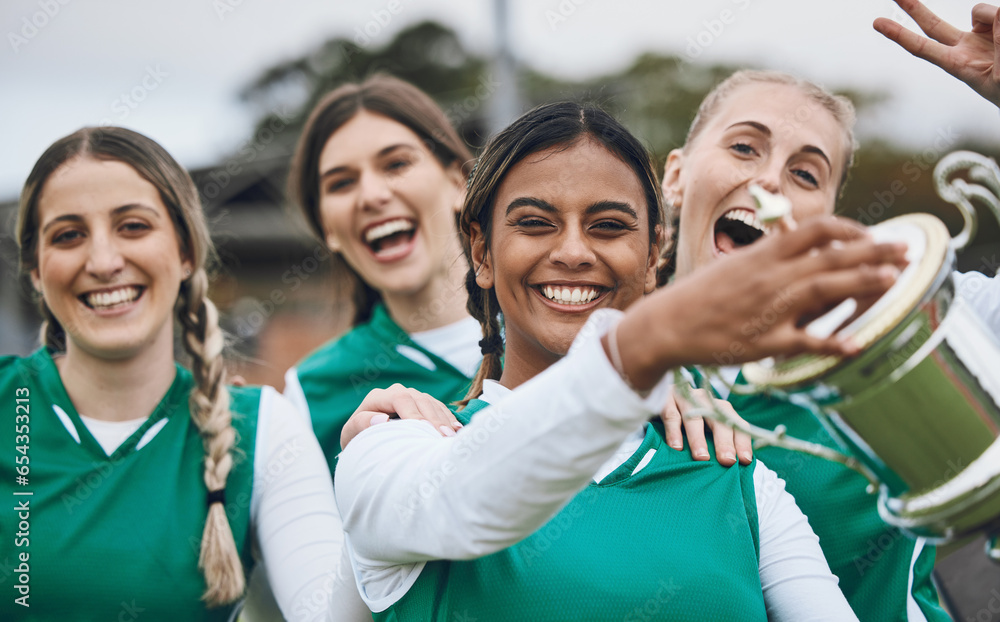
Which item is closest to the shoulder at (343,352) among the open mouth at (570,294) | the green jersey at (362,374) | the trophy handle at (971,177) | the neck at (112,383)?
the green jersey at (362,374)

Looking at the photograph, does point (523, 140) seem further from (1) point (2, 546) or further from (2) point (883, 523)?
(1) point (2, 546)

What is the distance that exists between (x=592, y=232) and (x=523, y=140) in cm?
24

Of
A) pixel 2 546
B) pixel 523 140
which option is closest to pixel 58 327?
pixel 2 546

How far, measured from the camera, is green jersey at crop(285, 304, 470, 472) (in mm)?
3109

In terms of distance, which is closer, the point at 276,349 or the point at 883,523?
the point at 883,523

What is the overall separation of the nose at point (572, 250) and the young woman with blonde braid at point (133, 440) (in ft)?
3.24

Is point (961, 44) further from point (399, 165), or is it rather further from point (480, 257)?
point (399, 165)

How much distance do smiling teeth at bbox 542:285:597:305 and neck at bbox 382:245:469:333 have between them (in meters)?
1.60

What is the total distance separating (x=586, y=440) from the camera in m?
1.11

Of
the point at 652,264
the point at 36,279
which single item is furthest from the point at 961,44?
the point at 36,279

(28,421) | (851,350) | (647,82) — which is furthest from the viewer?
(647,82)

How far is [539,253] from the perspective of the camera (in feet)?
5.71

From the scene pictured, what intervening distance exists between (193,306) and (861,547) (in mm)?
1955

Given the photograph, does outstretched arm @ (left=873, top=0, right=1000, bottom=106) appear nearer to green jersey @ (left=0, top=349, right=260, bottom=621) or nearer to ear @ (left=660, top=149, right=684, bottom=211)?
ear @ (left=660, top=149, right=684, bottom=211)
